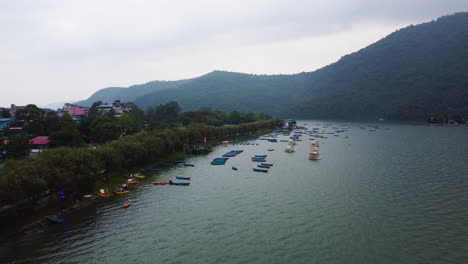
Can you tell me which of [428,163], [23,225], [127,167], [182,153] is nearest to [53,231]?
[23,225]

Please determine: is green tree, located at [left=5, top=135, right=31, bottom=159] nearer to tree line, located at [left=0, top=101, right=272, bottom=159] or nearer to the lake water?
tree line, located at [left=0, top=101, right=272, bottom=159]

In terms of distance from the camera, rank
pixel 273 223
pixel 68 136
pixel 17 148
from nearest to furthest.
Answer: pixel 273 223 → pixel 17 148 → pixel 68 136

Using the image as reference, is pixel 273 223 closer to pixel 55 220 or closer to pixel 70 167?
pixel 55 220

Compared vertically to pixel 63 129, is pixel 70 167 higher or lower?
lower

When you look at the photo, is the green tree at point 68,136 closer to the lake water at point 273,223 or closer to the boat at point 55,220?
the lake water at point 273,223

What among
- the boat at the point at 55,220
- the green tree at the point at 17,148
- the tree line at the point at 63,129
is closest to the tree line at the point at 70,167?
the boat at the point at 55,220

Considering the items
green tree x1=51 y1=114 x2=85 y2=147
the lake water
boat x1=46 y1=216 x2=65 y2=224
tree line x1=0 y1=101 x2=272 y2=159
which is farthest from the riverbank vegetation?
the lake water

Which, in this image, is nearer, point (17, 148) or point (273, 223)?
point (273, 223)

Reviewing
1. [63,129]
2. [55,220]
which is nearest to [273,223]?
[55,220]
